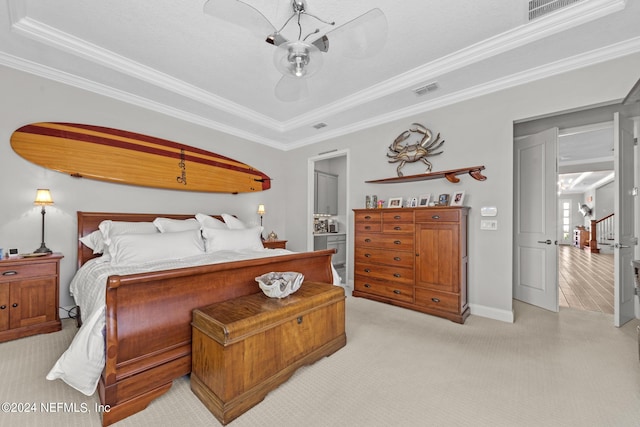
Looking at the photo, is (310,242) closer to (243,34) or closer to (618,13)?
(243,34)

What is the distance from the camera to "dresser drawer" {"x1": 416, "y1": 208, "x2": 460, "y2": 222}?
3.00 meters

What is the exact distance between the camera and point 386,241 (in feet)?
11.7

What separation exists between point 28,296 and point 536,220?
18.8 ft

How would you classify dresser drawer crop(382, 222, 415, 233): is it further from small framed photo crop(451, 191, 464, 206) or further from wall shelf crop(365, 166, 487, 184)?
wall shelf crop(365, 166, 487, 184)

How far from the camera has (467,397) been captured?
67.3 inches

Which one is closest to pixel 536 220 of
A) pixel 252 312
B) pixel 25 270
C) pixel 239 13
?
pixel 252 312

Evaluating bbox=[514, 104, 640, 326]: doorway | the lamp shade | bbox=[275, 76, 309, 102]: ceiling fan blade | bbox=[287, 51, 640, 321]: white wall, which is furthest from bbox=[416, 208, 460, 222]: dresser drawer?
the lamp shade

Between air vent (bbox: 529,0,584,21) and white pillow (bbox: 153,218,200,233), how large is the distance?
4.14m

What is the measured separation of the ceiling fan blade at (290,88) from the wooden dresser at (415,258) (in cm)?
188

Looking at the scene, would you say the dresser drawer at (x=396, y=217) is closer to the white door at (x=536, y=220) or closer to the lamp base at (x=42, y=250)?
the white door at (x=536, y=220)

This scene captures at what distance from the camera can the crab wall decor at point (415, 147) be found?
3.59 meters

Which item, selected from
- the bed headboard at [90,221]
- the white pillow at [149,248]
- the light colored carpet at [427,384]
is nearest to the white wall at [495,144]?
the light colored carpet at [427,384]

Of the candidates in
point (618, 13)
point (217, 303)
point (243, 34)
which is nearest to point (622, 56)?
point (618, 13)

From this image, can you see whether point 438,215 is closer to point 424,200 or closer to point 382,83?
point 424,200
